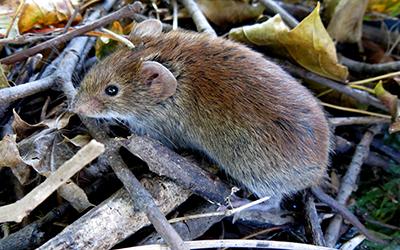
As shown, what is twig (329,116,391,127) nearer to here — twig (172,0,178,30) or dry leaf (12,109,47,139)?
twig (172,0,178,30)

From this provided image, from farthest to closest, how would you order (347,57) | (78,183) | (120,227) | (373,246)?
(347,57)
(373,246)
(78,183)
(120,227)

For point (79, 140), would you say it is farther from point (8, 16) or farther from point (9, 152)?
point (8, 16)

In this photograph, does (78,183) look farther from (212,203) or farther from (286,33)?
(286,33)

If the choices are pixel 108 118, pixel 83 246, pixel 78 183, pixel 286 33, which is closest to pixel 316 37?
pixel 286 33

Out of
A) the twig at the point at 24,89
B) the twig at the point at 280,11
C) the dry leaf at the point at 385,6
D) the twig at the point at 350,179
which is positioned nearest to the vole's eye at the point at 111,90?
the twig at the point at 24,89

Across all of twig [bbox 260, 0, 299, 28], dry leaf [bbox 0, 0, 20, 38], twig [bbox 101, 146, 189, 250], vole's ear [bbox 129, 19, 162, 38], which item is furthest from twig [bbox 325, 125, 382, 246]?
dry leaf [bbox 0, 0, 20, 38]

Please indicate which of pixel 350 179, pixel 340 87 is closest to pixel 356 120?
pixel 340 87

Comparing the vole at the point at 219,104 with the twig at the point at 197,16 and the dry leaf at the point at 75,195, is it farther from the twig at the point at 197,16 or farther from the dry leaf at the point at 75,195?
the dry leaf at the point at 75,195
